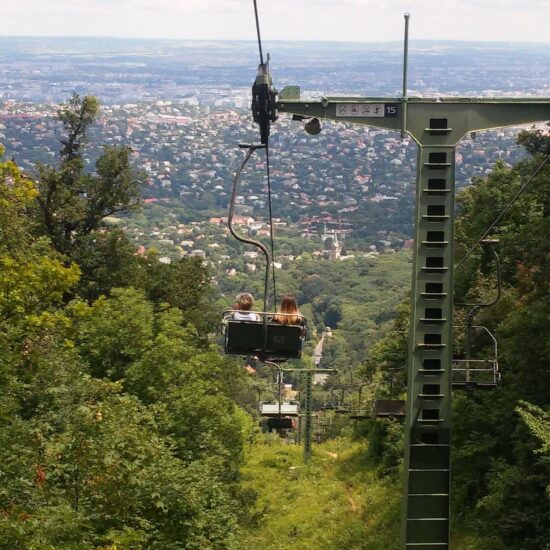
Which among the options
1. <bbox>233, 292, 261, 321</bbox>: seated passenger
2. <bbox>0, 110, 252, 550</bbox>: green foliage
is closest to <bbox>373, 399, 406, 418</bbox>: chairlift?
<bbox>0, 110, 252, 550</bbox>: green foliage

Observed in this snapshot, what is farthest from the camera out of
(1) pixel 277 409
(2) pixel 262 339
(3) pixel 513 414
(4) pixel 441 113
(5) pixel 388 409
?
(1) pixel 277 409

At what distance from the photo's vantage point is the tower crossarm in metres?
7.62

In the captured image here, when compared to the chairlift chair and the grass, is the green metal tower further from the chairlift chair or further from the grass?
the grass

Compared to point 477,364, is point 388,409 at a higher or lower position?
lower

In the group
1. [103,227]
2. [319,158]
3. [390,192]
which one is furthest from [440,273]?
[319,158]

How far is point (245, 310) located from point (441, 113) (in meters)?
4.10

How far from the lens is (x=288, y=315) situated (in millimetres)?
10570

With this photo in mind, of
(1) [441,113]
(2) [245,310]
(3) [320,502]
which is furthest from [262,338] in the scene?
(3) [320,502]

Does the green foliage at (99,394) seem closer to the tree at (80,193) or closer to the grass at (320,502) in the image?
the tree at (80,193)

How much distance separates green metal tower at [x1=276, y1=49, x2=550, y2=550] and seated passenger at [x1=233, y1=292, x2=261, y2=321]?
3.05 m

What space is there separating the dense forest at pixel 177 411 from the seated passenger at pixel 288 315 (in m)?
2.33

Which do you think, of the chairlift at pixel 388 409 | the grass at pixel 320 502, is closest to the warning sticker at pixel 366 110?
the grass at pixel 320 502

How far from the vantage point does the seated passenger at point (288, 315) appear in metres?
10.7

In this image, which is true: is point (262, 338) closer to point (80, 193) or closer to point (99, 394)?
point (99, 394)
